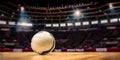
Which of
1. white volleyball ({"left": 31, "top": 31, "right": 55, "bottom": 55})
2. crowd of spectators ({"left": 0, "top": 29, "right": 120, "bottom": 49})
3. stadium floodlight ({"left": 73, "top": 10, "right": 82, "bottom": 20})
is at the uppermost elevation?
stadium floodlight ({"left": 73, "top": 10, "right": 82, "bottom": 20})

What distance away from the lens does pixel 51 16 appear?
131 ft

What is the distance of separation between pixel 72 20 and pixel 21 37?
42.3 ft

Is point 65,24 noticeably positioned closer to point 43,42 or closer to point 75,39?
point 75,39

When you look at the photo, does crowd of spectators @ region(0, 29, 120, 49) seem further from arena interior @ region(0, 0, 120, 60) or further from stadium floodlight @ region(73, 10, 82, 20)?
stadium floodlight @ region(73, 10, 82, 20)

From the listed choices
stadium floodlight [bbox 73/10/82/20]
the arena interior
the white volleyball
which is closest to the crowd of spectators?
the arena interior

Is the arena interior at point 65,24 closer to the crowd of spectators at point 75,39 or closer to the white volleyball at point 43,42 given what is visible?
the crowd of spectators at point 75,39

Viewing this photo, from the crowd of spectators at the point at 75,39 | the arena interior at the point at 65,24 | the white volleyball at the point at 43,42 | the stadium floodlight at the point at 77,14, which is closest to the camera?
the white volleyball at the point at 43,42

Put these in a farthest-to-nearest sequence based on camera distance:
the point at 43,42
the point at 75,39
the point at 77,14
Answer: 1. the point at 77,14
2. the point at 75,39
3. the point at 43,42

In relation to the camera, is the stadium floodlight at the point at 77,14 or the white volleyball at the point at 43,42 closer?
the white volleyball at the point at 43,42

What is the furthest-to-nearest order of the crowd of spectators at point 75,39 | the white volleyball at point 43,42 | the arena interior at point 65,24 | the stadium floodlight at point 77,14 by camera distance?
1. the stadium floodlight at point 77,14
2. the arena interior at point 65,24
3. the crowd of spectators at point 75,39
4. the white volleyball at point 43,42

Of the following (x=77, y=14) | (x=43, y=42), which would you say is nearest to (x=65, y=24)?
(x=77, y=14)

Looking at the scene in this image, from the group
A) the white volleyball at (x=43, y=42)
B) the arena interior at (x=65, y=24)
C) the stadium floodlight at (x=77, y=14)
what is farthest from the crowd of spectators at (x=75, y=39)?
the white volleyball at (x=43, y=42)

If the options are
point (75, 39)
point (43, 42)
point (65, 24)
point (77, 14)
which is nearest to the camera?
point (43, 42)

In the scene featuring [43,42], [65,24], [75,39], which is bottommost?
[75,39]
